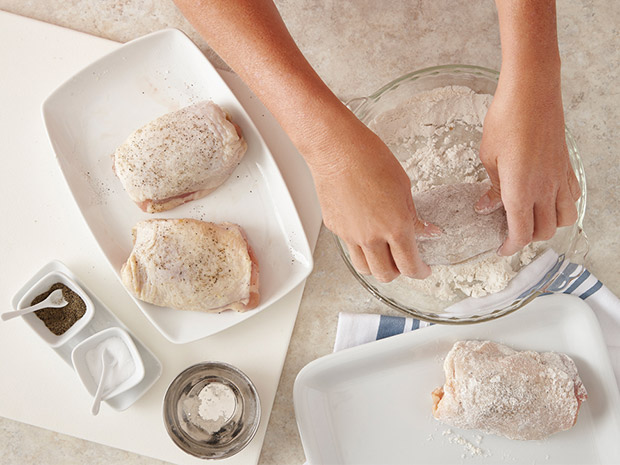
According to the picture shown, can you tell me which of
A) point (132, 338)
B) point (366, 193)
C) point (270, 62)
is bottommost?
point (132, 338)

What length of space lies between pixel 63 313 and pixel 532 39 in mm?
979

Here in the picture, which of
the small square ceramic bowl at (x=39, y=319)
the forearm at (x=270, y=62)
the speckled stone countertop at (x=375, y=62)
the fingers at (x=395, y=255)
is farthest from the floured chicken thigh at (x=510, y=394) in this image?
the small square ceramic bowl at (x=39, y=319)

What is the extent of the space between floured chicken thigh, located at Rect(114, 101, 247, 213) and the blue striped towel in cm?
39

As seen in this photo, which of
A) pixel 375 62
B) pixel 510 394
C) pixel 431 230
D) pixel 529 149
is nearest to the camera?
pixel 529 149

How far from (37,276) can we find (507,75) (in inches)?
37.4

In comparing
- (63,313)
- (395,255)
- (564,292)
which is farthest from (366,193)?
(63,313)

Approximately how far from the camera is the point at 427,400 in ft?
3.84

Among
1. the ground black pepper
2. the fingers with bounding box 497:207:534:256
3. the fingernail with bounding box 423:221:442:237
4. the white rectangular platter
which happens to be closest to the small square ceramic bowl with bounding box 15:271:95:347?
the ground black pepper

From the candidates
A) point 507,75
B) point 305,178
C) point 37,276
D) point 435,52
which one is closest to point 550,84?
point 507,75

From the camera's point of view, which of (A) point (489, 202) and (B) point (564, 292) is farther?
(B) point (564, 292)

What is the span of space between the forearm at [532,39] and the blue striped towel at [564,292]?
0.43m

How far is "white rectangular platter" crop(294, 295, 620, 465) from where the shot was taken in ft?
3.76

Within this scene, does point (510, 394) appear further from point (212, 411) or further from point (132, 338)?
point (132, 338)

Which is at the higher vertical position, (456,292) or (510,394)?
(456,292)
